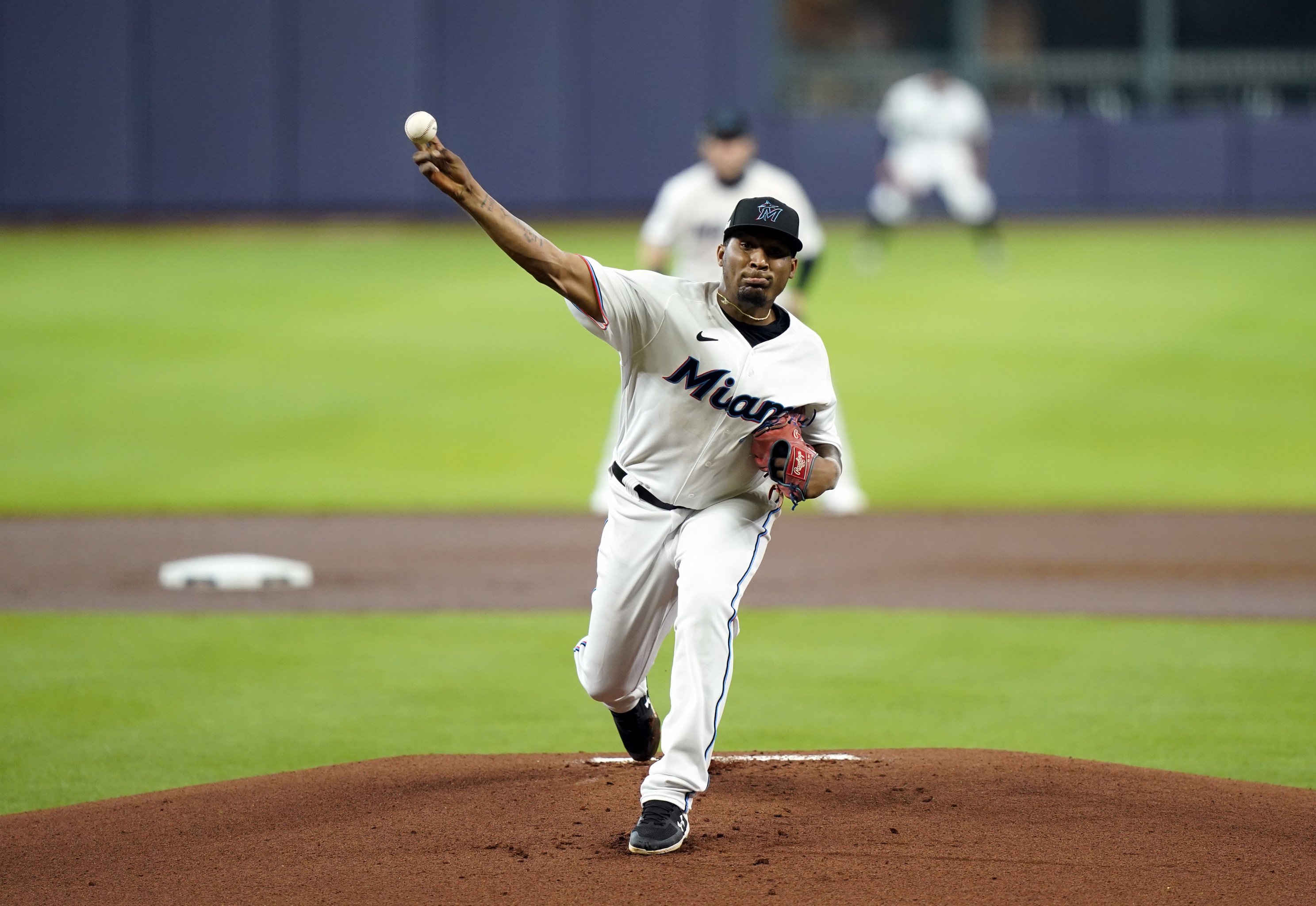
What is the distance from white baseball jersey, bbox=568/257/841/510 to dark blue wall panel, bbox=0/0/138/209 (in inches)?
871

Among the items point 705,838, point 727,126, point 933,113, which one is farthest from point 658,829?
point 933,113

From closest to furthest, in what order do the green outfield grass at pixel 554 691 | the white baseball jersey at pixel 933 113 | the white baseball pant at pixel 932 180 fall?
the green outfield grass at pixel 554 691 < the white baseball pant at pixel 932 180 < the white baseball jersey at pixel 933 113

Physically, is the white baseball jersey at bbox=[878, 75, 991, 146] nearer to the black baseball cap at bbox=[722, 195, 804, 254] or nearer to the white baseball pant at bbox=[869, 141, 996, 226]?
the white baseball pant at bbox=[869, 141, 996, 226]

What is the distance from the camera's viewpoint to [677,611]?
4852 mm

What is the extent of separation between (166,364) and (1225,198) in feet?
54.8

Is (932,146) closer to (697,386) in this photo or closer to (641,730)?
(641,730)

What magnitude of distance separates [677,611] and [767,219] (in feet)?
3.75

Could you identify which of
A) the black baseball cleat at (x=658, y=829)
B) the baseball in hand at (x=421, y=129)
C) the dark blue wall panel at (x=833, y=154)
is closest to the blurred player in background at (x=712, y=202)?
the black baseball cleat at (x=658, y=829)

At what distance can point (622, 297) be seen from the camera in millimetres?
4621

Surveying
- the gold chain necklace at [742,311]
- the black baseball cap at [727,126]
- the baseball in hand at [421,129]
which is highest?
the black baseball cap at [727,126]

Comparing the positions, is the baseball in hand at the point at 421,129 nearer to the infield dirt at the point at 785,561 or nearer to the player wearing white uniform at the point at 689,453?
the player wearing white uniform at the point at 689,453

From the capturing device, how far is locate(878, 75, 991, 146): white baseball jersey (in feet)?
71.5

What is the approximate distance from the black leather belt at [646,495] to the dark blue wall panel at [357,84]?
20659 mm

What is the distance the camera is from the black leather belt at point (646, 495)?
488 centimetres
